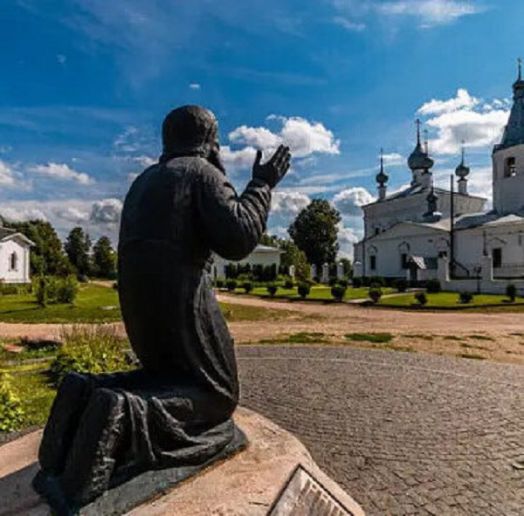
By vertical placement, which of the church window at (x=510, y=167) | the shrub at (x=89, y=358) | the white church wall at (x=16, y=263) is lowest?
the shrub at (x=89, y=358)

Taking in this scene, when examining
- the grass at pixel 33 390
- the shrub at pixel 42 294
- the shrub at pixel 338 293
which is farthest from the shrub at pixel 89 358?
the shrub at pixel 338 293

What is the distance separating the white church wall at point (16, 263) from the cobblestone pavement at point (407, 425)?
40799 millimetres

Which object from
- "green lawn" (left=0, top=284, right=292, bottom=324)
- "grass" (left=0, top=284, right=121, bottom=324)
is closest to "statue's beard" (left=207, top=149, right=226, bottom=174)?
"green lawn" (left=0, top=284, right=292, bottom=324)

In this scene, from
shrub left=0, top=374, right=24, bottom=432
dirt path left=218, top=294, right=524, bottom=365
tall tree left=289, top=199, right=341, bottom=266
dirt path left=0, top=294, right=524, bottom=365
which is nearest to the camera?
shrub left=0, top=374, right=24, bottom=432

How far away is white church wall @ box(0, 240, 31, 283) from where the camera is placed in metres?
42.6

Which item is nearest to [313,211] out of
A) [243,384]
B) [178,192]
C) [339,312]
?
[339,312]

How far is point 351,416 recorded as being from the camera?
540cm

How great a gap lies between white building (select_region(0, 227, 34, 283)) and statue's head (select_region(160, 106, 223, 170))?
44620 millimetres

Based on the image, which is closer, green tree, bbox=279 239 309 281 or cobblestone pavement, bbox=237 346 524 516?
cobblestone pavement, bbox=237 346 524 516

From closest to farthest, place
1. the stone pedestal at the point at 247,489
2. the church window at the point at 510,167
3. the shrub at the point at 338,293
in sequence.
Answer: the stone pedestal at the point at 247,489 → the shrub at the point at 338,293 → the church window at the point at 510,167

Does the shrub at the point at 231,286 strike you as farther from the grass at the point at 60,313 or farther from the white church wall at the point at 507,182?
the white church wall at the point at 507,182

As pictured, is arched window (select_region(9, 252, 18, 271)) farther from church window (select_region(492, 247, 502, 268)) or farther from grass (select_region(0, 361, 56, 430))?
church window (select_region(492, 247, 502, 268))

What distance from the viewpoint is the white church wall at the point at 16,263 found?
42.6 m

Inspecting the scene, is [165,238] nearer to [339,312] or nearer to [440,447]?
[440,447]
